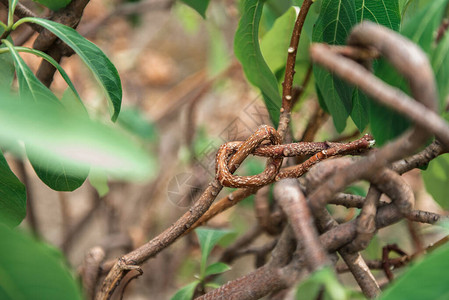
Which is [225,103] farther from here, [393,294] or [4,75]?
[393,294]

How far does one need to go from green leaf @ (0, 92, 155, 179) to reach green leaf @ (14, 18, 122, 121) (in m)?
0.24

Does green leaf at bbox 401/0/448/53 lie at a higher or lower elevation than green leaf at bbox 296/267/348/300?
higher

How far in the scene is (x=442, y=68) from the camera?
317mm

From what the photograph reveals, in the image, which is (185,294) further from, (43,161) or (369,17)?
(369,17)

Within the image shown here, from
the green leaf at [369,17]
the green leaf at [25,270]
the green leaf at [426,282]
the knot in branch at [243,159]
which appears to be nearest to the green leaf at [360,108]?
the green leaf at [369,17]

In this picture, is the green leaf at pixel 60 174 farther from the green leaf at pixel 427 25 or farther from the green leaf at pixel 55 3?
the green leaf at pixel 427 25

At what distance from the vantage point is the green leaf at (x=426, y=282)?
26 cm

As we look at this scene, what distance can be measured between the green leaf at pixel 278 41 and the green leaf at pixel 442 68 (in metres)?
0.34

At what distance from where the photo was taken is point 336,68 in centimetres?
29

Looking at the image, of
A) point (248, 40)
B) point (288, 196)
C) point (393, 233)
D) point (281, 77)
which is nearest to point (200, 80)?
point (393, 233)

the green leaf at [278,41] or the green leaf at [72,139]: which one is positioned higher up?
the green leaf at [278,41]

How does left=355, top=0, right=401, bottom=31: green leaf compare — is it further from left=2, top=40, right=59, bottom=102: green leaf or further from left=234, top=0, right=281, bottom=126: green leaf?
left=2, top=40, right=59, bottom=102: green leaf

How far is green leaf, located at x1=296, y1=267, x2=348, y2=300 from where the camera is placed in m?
0.26

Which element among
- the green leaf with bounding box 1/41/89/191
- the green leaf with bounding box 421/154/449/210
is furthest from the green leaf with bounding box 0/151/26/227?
the green leaf with bounding box 421/154/449/210
